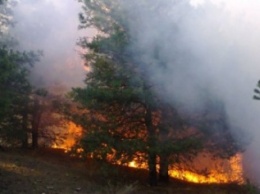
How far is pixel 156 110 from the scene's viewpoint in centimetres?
1224

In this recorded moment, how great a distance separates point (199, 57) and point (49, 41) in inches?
377

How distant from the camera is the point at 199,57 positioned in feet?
38.6

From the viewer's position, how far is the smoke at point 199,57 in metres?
11.7

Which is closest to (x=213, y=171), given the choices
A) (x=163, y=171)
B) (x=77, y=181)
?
(x=163, y=171)

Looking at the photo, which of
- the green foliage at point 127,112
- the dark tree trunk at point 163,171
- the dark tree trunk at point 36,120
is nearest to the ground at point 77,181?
the dark tree trunk at point 163,171

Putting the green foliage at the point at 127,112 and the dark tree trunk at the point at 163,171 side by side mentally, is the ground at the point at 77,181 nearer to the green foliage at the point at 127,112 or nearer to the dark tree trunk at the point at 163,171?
the dark tree trunk at the point at 163,171

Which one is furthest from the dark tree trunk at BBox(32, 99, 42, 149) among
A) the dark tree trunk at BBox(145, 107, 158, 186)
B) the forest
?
the dark tree trunk at BBox(145, 107, 158, 186)

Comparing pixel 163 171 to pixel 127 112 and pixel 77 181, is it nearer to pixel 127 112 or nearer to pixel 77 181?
pixel 127 112

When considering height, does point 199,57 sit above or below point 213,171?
above

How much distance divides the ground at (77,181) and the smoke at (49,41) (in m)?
5.04

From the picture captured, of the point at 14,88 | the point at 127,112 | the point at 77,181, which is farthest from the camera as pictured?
the point at 14,88

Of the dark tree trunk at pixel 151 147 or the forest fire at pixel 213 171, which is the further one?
the forest fire at pixel 213 171

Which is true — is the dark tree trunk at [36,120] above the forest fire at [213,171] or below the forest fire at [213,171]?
above

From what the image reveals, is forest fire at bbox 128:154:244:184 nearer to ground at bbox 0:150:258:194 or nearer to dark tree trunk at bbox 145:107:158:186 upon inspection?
ground at bbox 0:150:258:194
